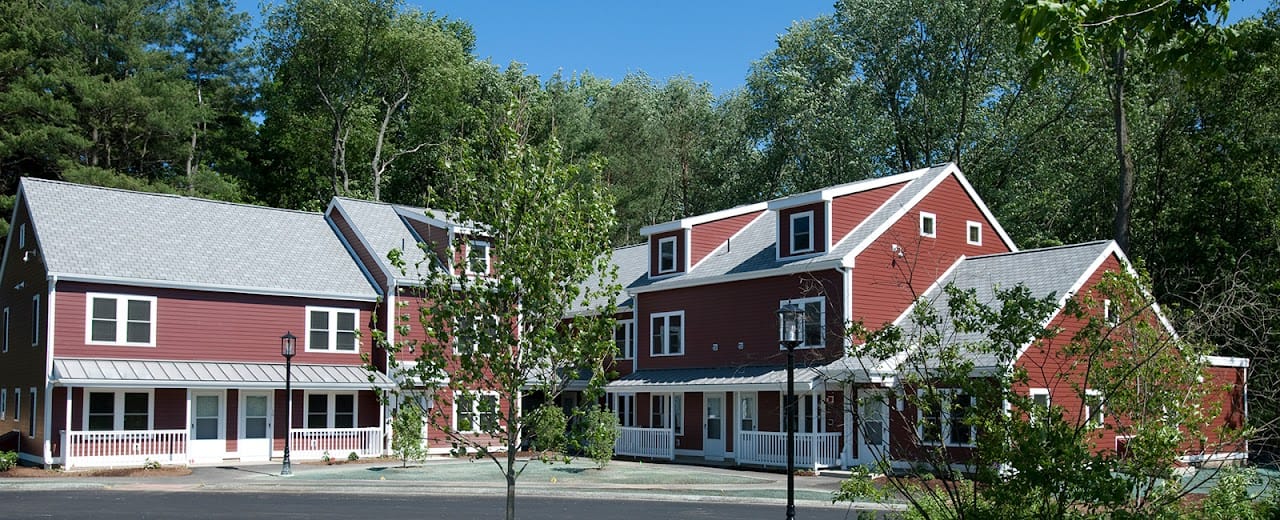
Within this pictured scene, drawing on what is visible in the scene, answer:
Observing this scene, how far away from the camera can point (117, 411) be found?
1363 inches

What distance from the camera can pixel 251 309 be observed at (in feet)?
123

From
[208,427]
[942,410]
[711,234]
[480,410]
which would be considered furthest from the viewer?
[711,234]

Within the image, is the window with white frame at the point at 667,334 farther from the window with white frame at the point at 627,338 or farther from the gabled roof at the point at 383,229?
the gabled roof at the point at 383,229

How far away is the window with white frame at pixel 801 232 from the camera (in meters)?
35.1

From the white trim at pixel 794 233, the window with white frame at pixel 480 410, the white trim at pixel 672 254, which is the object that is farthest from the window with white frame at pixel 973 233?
the window with white frame at pixel 480 410

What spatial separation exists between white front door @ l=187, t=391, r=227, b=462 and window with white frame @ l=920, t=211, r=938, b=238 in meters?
22.3

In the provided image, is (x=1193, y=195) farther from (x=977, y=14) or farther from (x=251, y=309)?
(x=251, y=309)

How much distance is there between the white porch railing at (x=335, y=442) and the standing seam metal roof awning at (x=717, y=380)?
321 inches

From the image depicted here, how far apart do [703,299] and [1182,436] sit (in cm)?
2844

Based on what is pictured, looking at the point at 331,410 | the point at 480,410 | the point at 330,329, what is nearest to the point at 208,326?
the point at 330,329

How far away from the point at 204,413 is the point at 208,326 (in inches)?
106

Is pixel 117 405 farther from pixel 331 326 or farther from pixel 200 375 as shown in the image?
pixel 331 326

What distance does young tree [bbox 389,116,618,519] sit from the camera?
12.0 meters

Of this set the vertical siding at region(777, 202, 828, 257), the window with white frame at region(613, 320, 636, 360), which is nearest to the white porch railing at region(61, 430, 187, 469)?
the window with white frame at region(613, 320, 636, 360)
